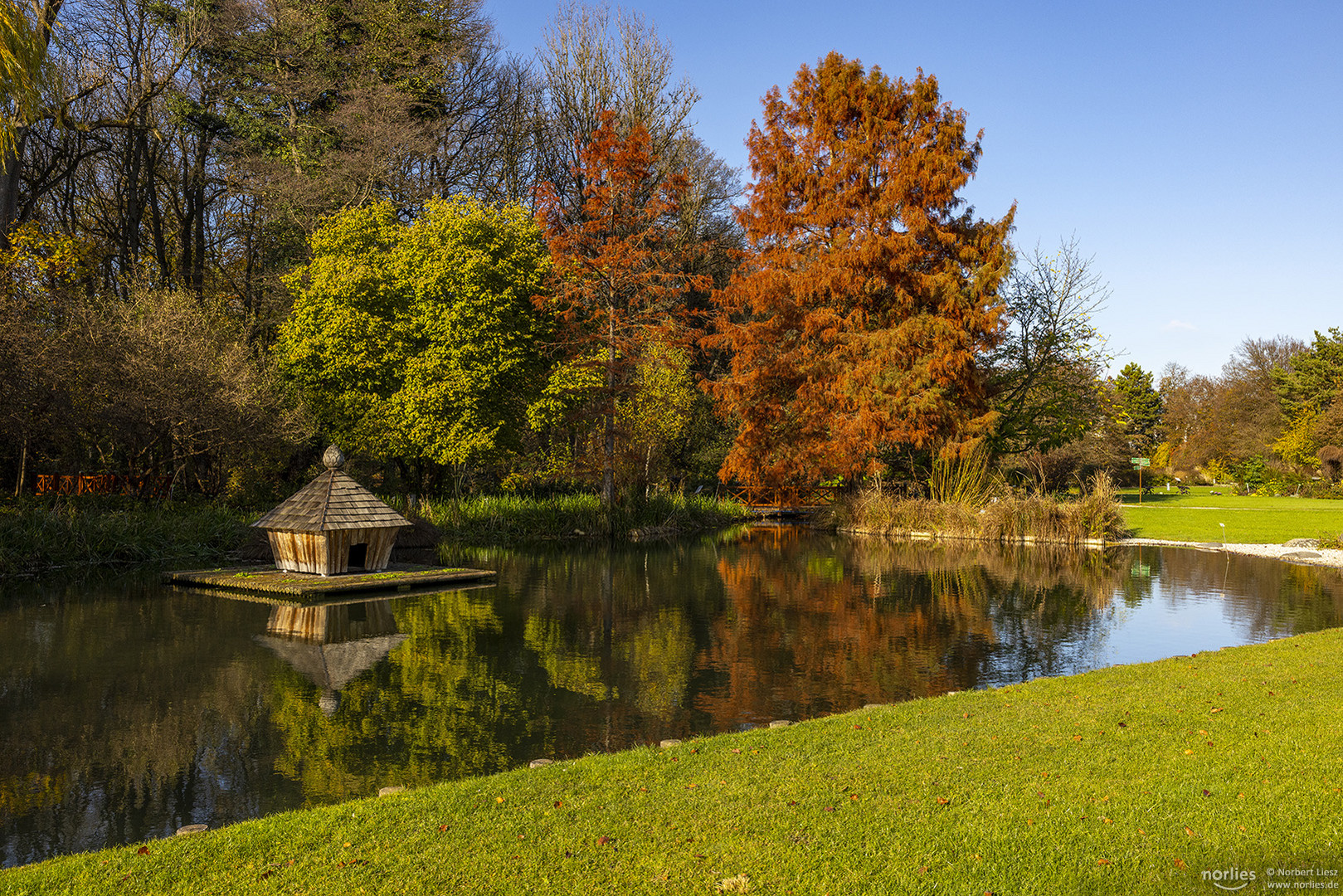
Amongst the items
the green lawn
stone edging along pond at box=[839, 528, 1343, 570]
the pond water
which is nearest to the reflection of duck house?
the pond water

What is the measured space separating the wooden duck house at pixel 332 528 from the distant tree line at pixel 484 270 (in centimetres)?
508

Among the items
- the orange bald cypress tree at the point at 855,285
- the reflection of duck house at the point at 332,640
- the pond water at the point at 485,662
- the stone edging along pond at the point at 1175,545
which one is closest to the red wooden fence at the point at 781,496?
the orange bald cypress tree at the point at 855,285

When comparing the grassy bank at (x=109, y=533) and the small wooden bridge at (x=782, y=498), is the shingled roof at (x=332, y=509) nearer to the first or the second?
the grassy bank at (x=109, y=533)

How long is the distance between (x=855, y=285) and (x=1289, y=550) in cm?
1507

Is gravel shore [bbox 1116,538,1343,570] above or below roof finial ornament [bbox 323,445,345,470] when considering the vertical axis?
below

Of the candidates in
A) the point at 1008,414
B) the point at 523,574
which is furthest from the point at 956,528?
the point at 523,574

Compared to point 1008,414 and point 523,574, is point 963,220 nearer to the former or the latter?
point 1008,414

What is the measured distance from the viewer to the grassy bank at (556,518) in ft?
86.0

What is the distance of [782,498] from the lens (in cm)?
3872

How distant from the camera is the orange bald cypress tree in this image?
30062 millimetres

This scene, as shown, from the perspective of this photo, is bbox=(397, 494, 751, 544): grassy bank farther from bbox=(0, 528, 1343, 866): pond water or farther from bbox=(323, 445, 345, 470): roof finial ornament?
bbox=(323, 445, 345, 470): roof finial ornament

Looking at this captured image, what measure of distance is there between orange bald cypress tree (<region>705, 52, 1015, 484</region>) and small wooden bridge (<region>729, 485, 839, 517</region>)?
11.7ft

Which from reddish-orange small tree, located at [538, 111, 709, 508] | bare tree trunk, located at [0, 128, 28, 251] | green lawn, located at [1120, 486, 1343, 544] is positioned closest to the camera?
bare tree trunk, located at [0, 128, 28, 251]

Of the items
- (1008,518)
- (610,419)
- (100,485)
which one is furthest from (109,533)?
(1008,518)
